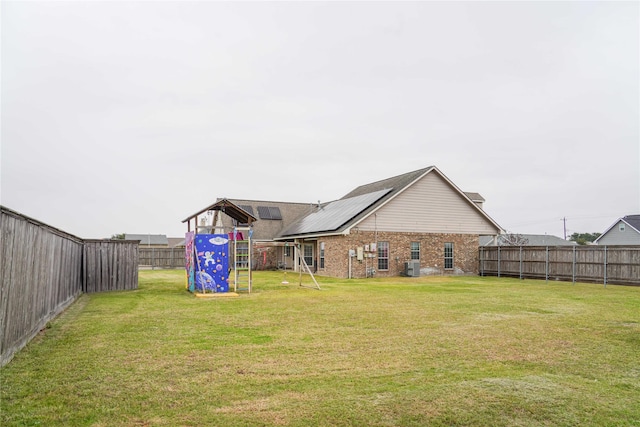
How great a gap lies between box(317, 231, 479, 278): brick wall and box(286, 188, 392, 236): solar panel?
1016 millimetres

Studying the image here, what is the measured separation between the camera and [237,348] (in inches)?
302

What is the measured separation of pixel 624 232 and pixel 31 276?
56145mm

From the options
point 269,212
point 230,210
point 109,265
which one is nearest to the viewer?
point 109,265

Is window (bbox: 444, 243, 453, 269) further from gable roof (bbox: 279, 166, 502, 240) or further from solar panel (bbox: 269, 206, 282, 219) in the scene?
solar panel (bbox: 269, 206, 282, 219)

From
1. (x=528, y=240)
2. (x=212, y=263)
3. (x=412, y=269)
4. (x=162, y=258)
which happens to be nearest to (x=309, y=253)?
(x=412, y=269)

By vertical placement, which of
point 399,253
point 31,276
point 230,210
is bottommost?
point 399,253

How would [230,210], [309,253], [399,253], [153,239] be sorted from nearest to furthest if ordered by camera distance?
[230,210]
[399,253]
[309,253]
[153,239]

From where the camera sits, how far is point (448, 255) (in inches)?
1126

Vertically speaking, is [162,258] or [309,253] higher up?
[309,253]

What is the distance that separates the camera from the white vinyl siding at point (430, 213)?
2673 centimetres

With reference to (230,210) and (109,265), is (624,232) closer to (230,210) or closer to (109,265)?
(230,210)

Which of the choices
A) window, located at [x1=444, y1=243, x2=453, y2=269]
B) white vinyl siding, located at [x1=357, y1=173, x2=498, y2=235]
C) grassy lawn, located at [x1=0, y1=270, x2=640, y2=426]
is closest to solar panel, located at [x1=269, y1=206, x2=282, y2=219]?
white vinyl siding, located at [x1=357, y1=173, x2=498, y2=235]

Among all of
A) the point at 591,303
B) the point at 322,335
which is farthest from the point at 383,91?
the point at 322,335

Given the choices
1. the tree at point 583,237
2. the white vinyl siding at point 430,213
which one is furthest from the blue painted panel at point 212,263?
the tree at point 583,237
